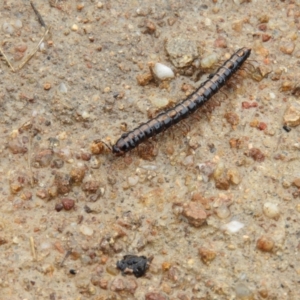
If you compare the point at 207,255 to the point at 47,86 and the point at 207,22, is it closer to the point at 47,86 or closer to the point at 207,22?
the point at 47,86

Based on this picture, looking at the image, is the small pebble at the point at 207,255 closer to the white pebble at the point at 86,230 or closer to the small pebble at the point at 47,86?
the white pebble at the point at 86,230

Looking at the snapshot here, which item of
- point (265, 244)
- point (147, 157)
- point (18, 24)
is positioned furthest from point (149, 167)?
point (18, 24)

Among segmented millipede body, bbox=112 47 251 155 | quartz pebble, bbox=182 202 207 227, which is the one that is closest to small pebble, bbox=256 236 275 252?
quartz pebble, bbox=182 202 207 227

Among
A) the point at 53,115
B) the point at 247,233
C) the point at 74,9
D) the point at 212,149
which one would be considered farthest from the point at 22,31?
the point at 247,233

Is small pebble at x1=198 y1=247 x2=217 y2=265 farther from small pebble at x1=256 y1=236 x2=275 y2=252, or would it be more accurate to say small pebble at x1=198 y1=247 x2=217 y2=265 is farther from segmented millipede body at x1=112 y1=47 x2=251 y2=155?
segmented millipede body at x1=112 y1=47 x2=251 y2=155

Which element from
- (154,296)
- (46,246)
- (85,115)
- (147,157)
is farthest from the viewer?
(85,115)

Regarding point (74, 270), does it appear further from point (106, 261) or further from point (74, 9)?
point (74, 9)
